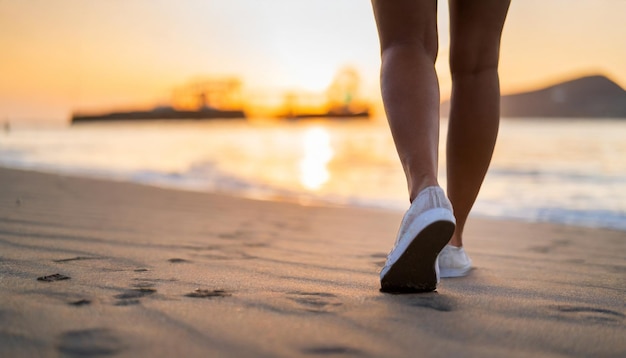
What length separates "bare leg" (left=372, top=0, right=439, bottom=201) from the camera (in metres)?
1.41

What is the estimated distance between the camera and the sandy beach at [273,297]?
106 cm

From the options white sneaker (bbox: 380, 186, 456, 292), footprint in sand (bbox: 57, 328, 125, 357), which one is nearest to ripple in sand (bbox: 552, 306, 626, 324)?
white sneaker (bbox: 380, 186, 456, 292)

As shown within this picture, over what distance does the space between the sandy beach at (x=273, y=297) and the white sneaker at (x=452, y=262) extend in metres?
0.04

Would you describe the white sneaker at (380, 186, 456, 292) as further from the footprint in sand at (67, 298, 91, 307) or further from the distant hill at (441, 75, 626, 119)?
the distant hill at (441, 75, 626, 119)

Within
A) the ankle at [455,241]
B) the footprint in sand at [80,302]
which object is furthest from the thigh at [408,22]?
the footprint in sand at [80,302]

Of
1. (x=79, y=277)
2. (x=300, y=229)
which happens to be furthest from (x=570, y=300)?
(x=300, y=229)

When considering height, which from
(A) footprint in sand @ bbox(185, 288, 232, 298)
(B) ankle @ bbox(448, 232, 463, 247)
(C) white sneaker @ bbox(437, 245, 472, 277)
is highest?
(B) ankle @ bbox(448, 232, 463, 247)

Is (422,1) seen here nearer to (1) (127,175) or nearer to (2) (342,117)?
(1) (127,175)

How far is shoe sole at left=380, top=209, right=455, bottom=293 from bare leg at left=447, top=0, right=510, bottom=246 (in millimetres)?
423

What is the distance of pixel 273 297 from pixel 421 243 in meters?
0.35

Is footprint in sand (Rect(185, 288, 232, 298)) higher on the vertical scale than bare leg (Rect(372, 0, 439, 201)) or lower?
lower

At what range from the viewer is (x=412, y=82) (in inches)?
57.0

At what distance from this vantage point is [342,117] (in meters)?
63.9

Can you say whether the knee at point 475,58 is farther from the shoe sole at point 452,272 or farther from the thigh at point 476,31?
the shoe sole at point 452,272
